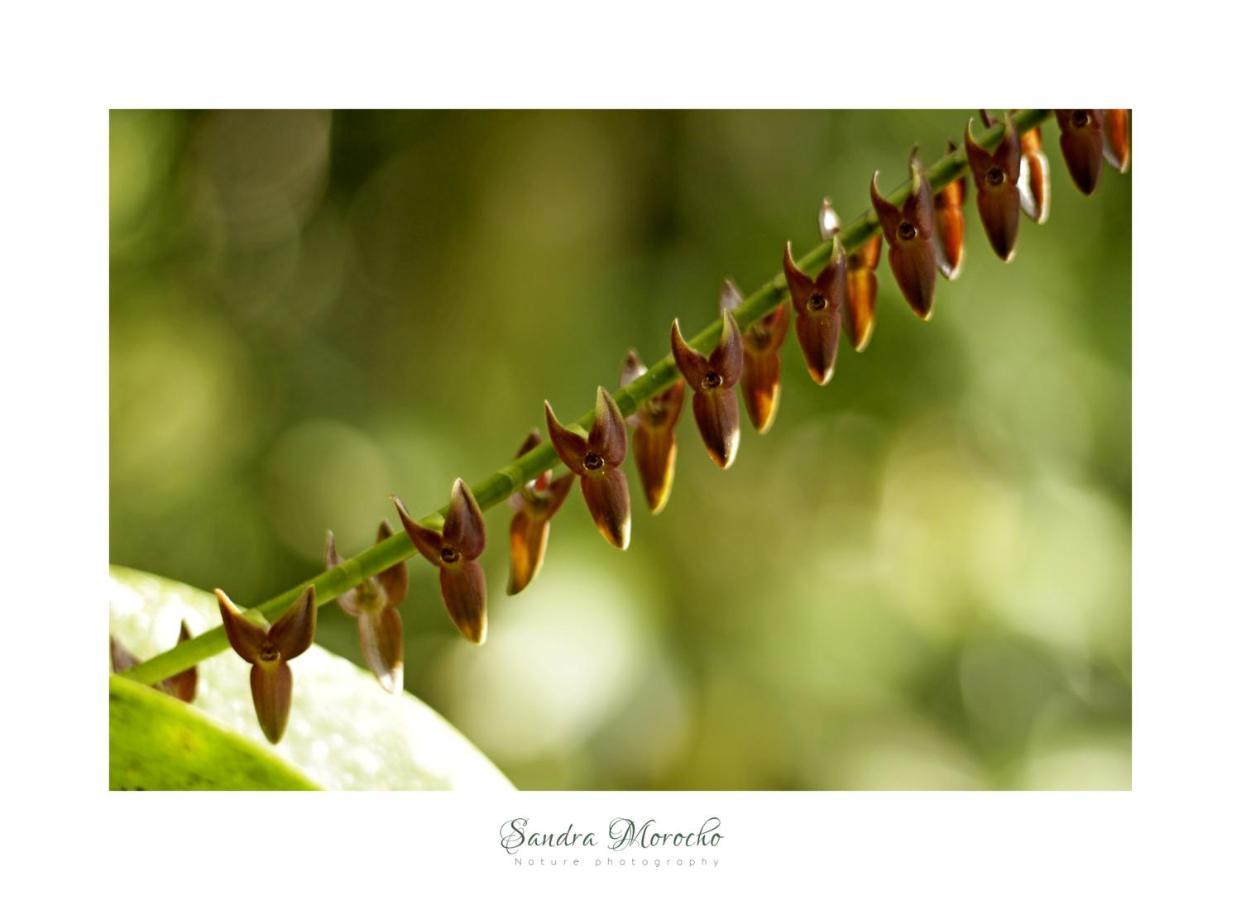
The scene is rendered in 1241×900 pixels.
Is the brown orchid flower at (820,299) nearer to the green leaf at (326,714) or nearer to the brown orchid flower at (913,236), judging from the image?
the brown orchid flower at (913,236)

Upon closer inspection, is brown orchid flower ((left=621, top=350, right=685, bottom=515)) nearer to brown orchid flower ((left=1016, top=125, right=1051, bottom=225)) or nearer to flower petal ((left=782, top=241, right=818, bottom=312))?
flower petal ((left=782, top=241, right=818, bottom=312))

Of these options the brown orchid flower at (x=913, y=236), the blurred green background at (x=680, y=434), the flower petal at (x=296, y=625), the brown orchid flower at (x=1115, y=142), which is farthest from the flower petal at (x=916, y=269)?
the blurred green background at (x=680, y=434)

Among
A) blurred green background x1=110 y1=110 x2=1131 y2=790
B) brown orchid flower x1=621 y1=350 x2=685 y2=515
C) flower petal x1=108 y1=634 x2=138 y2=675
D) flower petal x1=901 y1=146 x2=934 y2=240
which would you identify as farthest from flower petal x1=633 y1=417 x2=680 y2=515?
blurred green background x1=110 y1=110 x2=1131 y2=790

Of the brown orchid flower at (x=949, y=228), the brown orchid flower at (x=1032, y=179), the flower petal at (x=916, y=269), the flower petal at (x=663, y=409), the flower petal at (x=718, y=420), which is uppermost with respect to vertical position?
the brown orchid flower at (x=1032, y=179)
